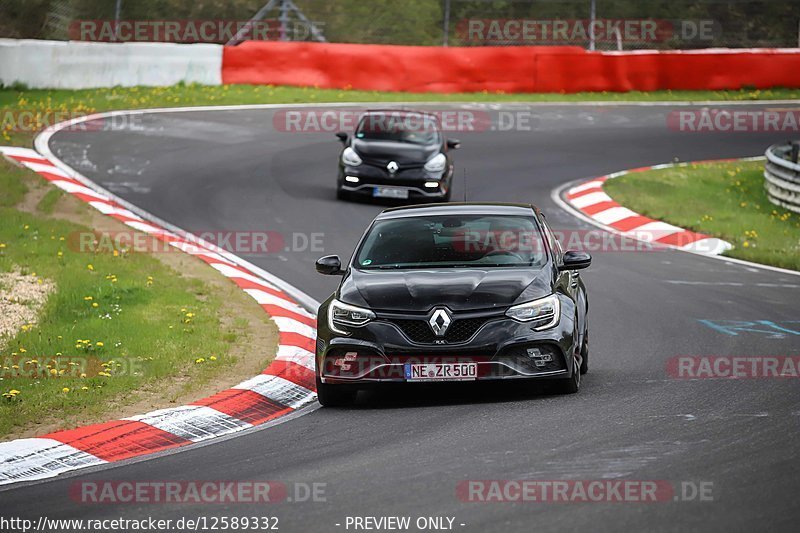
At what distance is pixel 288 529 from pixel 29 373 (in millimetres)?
4620

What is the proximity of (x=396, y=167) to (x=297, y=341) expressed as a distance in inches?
358

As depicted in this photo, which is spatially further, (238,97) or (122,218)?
(238,97)

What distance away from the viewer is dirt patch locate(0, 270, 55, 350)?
11.9 metres

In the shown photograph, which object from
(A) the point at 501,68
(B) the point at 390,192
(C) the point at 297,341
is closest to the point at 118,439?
(C) the point at 297,341

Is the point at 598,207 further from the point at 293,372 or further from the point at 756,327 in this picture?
the point at 293,372

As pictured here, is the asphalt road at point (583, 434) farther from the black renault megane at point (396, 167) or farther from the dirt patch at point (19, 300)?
the dirt patch at point (19, 300)

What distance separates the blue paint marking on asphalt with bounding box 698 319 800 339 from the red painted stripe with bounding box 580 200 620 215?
8268 mm

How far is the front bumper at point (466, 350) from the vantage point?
9.33m

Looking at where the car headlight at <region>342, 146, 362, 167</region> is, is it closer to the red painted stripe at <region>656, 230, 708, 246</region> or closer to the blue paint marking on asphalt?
the red painted stripe at <region>656, 230, 708, 246</region>

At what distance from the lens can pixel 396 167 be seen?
21031 millimetres

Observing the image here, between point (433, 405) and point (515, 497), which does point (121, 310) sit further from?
point (515, 497)

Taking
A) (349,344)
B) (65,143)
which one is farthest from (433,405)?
(65,143)

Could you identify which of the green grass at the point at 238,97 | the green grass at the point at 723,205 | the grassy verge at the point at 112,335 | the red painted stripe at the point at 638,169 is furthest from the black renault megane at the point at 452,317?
the green grass at the point at 238,97

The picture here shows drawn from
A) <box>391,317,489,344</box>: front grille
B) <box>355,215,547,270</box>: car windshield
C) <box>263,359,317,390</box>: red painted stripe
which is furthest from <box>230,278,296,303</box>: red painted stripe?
<box>391,317,489,344</box>: front grille
